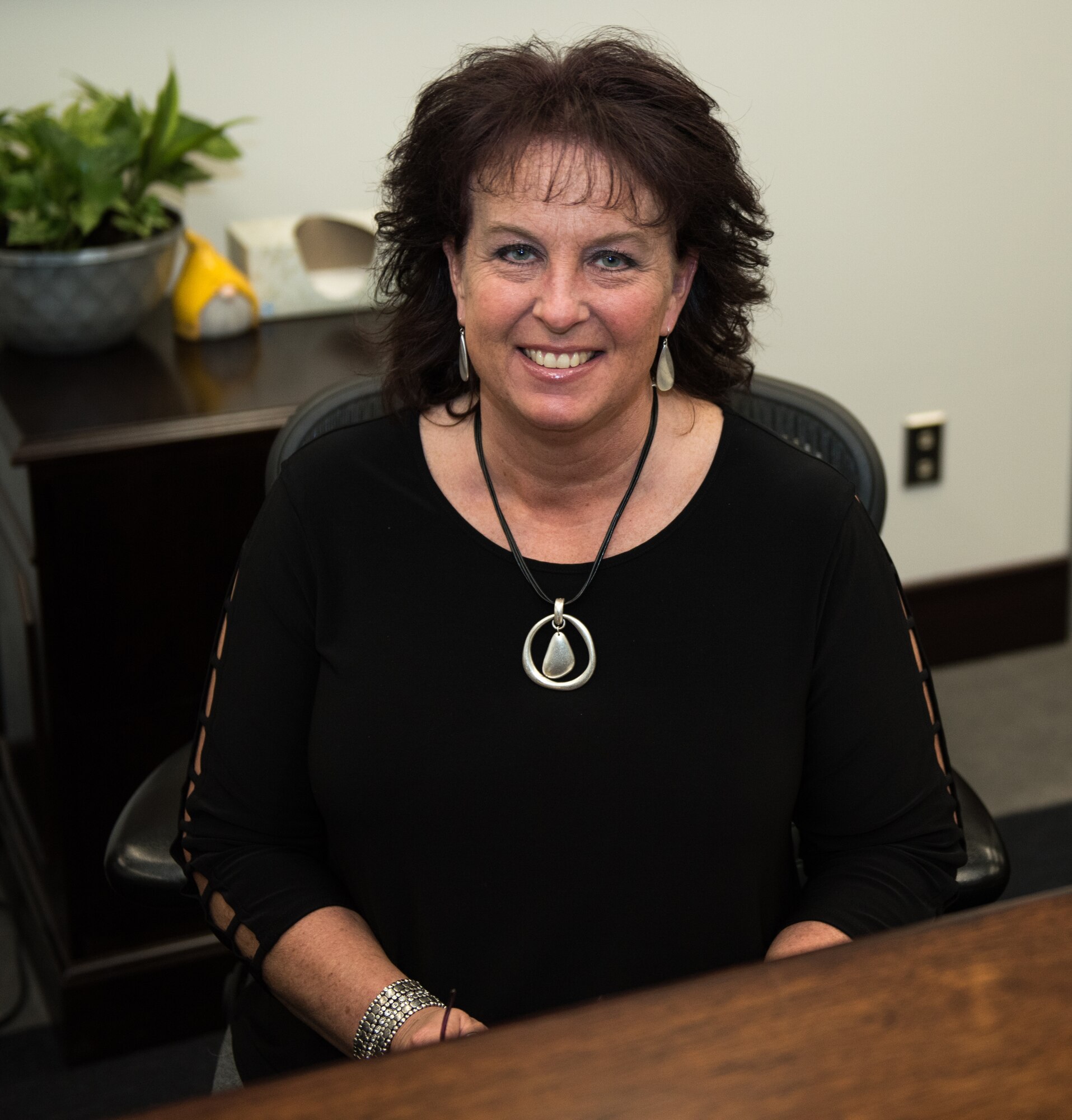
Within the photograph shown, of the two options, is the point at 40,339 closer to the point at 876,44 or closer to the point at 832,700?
the point at 832,700

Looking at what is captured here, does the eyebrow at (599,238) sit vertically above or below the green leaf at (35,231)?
above

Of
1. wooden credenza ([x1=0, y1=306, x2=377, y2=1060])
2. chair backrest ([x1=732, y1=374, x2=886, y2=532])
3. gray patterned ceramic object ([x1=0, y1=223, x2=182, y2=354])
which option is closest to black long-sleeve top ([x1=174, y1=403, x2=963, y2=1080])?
chair backrest ([x1=732, y1=374, x2=886, y2=532])

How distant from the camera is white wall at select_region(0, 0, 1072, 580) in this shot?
2.19 meters

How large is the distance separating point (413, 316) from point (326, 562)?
0.90 ft

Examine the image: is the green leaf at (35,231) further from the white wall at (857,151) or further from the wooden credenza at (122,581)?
the white wall at (857,151)

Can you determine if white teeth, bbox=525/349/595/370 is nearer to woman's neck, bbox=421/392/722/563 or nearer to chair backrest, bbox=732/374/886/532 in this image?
woman's neck, bbox=421/392/722/563

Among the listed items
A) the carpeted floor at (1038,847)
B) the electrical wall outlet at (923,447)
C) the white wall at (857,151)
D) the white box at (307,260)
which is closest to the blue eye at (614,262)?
the white box at (307,260)

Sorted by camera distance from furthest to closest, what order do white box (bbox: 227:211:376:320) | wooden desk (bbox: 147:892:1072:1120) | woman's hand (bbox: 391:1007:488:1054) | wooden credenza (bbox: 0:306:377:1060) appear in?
1. white box (bbox: 227:211:376:320)
2. wooden credenza (bbox: 0:306:377:1060)
3. woman's hand (bbox: 391:1007:488:1054)
4. wooden desk (bbox: 147:892:1072:1120)

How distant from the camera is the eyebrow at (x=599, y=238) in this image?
4.10ft

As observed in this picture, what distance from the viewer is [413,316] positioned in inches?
57.0

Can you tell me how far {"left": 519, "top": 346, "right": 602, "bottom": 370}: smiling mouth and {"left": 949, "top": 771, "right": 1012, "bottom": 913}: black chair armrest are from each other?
55cm

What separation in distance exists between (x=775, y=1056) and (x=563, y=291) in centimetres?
67

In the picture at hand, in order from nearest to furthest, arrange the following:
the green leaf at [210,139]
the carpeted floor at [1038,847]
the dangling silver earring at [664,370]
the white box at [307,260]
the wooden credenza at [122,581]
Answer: the dangling silver earring at [664,370], the wooden credenza at [122,581], the green leaf at [210,139], the white box at [307,260], the carpeted floor at [1038,847]

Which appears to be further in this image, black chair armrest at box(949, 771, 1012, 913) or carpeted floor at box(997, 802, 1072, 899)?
carpeted floor at box(997, 802, 1072, 899)
